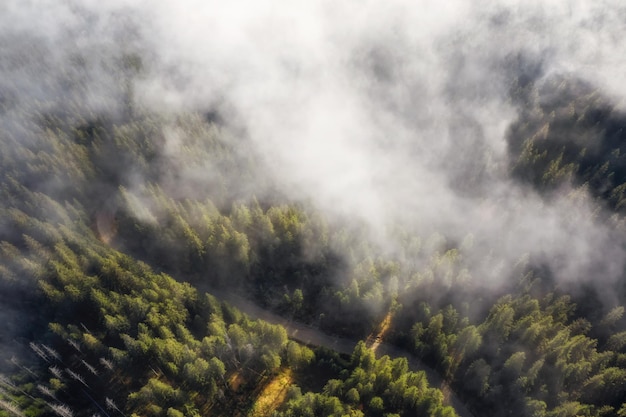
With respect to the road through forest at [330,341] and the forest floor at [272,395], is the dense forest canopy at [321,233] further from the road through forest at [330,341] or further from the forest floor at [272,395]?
the road through forest at [330,341]

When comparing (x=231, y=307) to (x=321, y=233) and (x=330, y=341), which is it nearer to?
(x=330, y=341)

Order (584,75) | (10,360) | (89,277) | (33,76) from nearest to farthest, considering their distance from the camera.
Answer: (10,360)
(89,277)
(584,75)
(33,76)

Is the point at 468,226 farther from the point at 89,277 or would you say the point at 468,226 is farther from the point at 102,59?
the point at 102,59

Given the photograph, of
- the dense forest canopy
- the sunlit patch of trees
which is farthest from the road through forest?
the sunlit patch of trees

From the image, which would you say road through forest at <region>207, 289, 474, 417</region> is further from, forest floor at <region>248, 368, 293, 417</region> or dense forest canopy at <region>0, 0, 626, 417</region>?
forest floor at <region>248, 368, 293, 417</region>

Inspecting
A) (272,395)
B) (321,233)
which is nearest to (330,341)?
(272,395)

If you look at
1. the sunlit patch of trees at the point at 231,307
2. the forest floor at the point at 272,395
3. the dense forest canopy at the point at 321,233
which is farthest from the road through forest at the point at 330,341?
the forest floor at the point at 272,395

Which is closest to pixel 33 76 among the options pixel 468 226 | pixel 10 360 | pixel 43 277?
pixel 43 277
